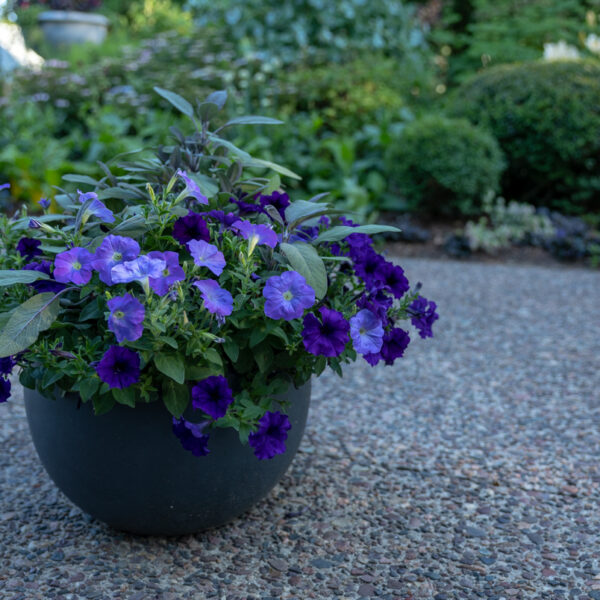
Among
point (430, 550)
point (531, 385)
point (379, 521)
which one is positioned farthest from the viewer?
point (531, 385)

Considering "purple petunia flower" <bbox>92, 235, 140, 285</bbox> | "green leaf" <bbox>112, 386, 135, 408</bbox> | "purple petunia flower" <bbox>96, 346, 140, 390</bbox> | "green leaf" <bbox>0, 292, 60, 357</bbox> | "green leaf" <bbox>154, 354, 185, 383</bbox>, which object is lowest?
"green leaf" <bbox>112, 386, 135, 408</bbox>

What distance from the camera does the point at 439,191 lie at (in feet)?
18.4

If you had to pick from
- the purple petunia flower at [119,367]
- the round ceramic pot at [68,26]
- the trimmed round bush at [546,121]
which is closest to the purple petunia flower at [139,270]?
the purple petunia flower at [119,367]

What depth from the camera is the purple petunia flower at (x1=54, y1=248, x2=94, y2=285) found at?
1385mm

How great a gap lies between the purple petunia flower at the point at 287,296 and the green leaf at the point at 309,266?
6 centimetres

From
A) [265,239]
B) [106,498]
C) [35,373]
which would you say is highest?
[265,239]

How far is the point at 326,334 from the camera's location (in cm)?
149

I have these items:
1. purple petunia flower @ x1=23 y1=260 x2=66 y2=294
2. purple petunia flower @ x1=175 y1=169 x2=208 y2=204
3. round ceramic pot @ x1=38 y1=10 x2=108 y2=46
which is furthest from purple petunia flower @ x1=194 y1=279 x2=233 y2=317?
round ceramic pot @ x1=38 y1=10 x2=108 y2=46

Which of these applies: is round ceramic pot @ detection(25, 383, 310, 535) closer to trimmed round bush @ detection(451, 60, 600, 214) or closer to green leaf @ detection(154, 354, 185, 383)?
green leaf @ detection(154, 354, 185, 383)

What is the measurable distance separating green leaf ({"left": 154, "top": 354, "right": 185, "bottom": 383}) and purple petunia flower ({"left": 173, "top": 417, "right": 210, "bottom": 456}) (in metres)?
0.14

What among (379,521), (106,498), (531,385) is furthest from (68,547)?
(531,385)

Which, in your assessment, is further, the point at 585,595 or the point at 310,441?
the point at 310,441

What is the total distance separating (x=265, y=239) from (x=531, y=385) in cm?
182

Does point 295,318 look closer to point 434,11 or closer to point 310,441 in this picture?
point 310,441
